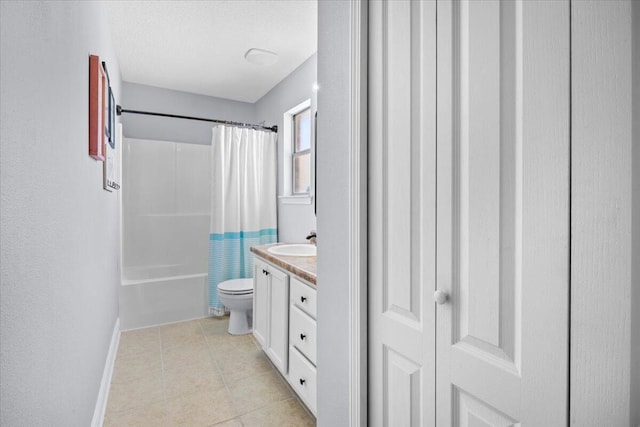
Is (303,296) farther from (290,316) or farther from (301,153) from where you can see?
(301,153)

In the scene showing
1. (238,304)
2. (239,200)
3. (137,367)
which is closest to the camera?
(137,367)

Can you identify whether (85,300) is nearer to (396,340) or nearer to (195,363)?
(195,363)

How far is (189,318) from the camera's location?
3312 mm

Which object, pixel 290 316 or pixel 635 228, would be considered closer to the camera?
pixel 635 228

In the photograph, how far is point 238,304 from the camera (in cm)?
289

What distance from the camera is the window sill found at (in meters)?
3.00

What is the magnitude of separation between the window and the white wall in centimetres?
271

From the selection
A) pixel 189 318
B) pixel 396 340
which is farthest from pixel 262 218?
pixel 396 340

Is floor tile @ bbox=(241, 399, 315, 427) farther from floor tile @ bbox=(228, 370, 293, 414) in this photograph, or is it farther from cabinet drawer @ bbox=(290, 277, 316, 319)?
cabinet drawer @ bbox=(290, 277, 316, 319)

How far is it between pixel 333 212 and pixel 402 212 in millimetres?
324

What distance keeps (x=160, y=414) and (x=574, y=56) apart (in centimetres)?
229

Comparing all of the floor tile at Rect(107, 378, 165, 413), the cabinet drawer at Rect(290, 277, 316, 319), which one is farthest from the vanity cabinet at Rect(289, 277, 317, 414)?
the floor tile at Rect(107, 378, 165, 413)

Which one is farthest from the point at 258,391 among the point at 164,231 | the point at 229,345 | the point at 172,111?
the point at 172,111

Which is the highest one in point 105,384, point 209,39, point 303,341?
point 209,39
